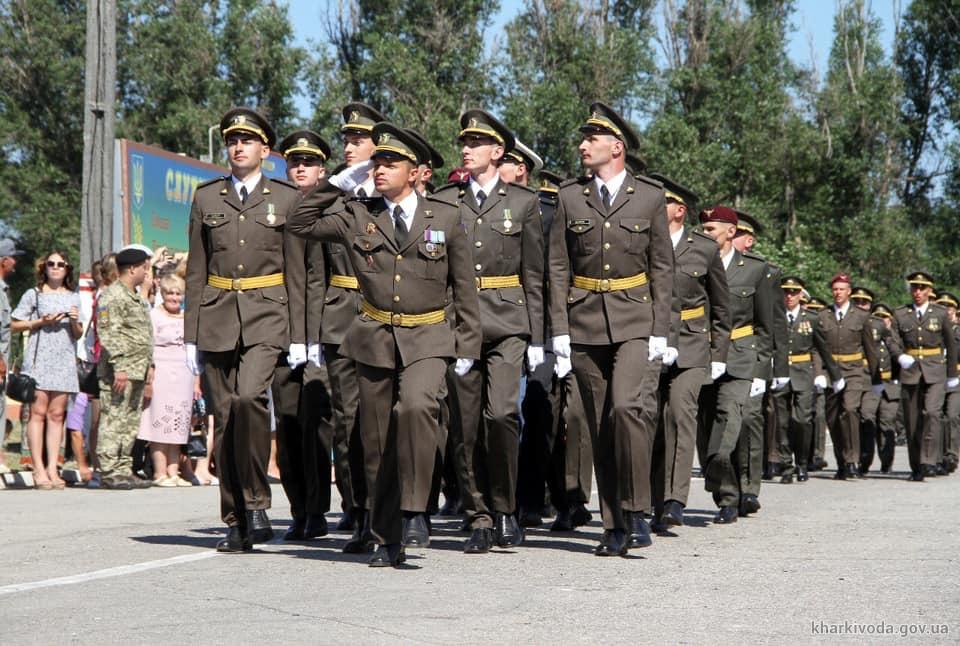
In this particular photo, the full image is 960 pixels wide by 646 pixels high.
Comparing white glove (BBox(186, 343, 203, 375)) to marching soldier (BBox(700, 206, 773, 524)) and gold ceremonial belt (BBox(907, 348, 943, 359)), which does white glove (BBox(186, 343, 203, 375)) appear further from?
gold ceremonial belt (BBox(907, 348, 943, 359))

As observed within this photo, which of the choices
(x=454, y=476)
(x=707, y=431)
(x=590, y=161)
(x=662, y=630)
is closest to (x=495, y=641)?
(x=662, y=630)

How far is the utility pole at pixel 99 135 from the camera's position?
1777 cm

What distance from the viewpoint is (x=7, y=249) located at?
48.1 ft

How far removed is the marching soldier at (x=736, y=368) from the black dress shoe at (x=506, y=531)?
2.45 m

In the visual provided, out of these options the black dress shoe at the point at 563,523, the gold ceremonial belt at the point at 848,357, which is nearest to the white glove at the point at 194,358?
the black dress shoe at the point at 563,523

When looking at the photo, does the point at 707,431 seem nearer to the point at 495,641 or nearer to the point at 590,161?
the point at 590,161

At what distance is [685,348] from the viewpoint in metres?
10.9

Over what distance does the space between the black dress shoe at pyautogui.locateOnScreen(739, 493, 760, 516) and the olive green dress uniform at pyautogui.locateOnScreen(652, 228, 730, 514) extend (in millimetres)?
1267

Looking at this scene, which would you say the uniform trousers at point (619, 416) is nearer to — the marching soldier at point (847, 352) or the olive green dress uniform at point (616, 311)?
the olive green dress uniform at point (616, 311)

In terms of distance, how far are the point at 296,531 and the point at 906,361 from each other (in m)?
Answer: 11.0

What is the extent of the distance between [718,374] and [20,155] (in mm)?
45968

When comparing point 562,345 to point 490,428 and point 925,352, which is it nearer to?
point 490,428

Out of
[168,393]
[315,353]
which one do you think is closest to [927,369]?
[168,393]

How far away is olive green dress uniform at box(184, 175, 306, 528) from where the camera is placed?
28.9 ft
